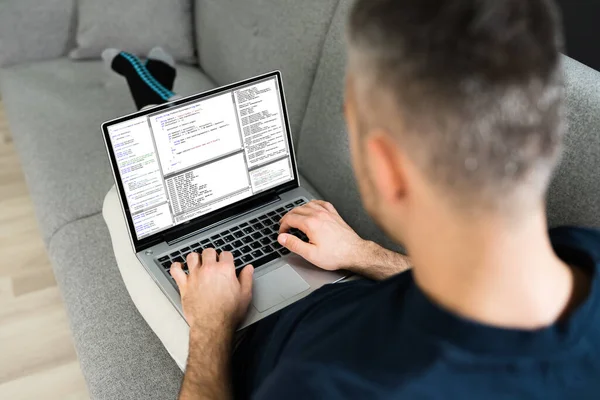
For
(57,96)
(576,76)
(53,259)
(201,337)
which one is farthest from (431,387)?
(57,96)

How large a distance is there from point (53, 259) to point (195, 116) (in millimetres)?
565

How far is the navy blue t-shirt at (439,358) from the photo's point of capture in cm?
59

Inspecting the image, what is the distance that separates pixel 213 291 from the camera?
105 centimetres

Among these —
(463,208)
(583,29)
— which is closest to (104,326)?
(463,208)

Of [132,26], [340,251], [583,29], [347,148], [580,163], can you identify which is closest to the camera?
[580,163]

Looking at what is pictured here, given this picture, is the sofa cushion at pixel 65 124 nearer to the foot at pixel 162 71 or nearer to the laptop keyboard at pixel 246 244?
the foot at pixel 162 71

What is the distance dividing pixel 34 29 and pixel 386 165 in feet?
6.14

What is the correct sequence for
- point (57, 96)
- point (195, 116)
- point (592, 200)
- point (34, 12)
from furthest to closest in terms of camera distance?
point (34, 12), point (57, 96), point (195, 116), point (592, 200)

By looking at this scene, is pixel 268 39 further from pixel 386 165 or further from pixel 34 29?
pixel 386 165

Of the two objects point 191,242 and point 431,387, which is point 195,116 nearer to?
point 191,242

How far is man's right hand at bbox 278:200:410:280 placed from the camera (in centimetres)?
113

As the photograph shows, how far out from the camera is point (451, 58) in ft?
1.80

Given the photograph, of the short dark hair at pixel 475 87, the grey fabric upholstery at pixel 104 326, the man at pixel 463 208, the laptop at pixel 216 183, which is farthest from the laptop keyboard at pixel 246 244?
the short dark hair at pixel 475 87

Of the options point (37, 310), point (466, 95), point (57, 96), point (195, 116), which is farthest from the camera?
point (57, 96)
